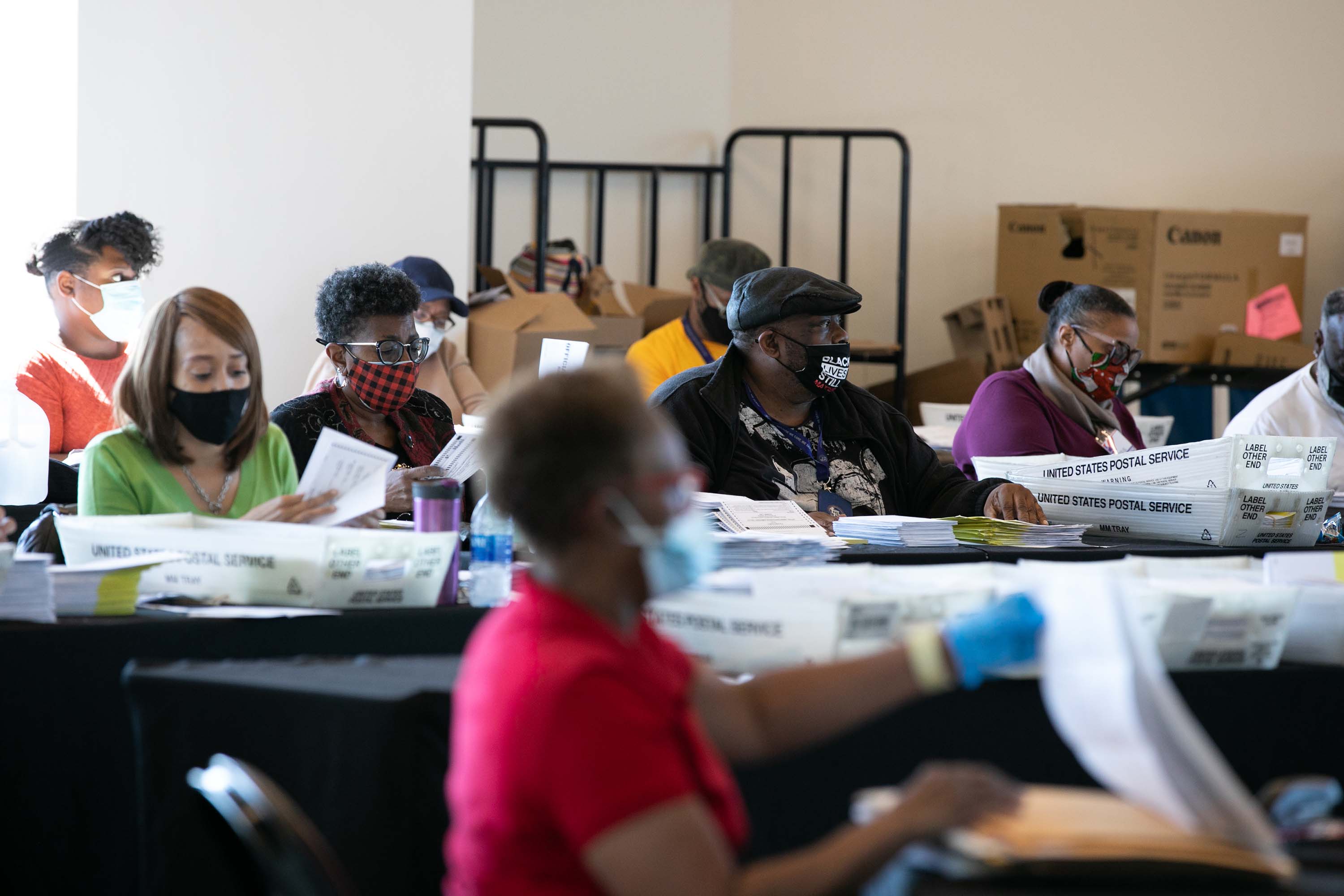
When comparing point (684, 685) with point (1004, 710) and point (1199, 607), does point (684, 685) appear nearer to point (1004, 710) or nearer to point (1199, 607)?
point (1004, 710)

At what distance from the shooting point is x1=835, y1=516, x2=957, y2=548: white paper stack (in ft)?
8.39

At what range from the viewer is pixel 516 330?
16.1ft

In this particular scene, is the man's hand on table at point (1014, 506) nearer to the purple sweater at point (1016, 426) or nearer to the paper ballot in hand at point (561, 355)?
the purple sweater at point (1016, 426)

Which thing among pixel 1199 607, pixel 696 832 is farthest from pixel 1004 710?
pixel 696 832

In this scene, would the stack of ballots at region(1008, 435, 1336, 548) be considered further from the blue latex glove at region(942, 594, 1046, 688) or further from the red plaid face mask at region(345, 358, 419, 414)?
the blue latex glove at region(942, 594, 1046, 688)

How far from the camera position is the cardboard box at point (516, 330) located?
489cm

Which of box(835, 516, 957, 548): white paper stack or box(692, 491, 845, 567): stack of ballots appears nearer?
box(692, 491, 845, 567): stack of ballots

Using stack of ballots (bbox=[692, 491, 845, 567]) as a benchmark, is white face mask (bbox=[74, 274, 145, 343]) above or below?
above

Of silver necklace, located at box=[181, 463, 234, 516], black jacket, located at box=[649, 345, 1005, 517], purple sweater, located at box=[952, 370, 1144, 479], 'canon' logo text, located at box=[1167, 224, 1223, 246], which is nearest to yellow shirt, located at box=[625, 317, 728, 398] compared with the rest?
purple sweater, located at box=[952, 370, 1144, 479]

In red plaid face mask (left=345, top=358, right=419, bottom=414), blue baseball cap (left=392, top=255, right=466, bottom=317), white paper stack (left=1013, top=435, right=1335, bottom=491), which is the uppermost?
blue baseball cap (left=392, top=255, right=466, bottom=317)

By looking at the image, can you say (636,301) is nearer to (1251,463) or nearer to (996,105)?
(996,105)

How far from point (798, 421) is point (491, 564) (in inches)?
52.9

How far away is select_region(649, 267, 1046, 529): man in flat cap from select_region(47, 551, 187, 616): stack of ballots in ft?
4.70

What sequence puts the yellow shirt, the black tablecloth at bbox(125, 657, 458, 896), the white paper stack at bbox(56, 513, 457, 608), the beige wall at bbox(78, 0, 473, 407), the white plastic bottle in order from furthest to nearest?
1. the yellow shirt
2. the beige wall at bbox(78, 0, 473, 407)
3. the white plastic bottle
4. the white paper stack at bbox(56, 513, 457, 608)
5. the black tablecloth at bbox(125, 657, 458, 896)
